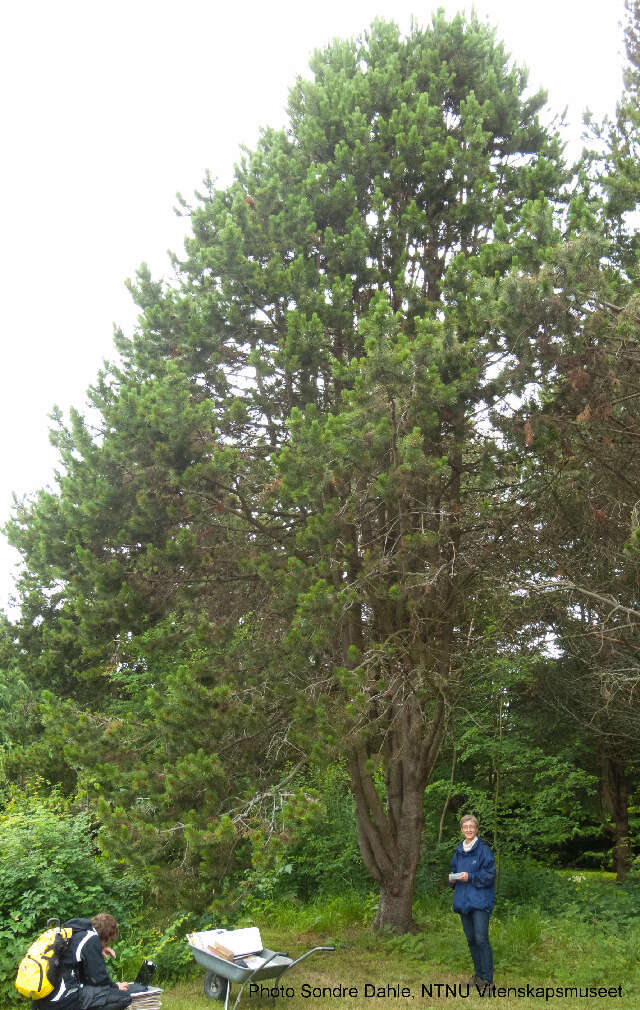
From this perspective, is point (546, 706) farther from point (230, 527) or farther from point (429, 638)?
point (230, 527)

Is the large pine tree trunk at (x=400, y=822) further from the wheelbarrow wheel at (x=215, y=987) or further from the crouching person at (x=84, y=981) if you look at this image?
the crouching person at (x=84, y=981)

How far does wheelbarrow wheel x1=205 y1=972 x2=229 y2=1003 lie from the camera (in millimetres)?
6223

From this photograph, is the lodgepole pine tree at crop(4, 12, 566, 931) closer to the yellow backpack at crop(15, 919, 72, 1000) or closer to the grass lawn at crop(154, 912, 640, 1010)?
the grass lawn at crop(154, 912, 640, 1010)

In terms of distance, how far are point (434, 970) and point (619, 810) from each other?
607cm

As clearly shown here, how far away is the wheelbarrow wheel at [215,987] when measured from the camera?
245 inches

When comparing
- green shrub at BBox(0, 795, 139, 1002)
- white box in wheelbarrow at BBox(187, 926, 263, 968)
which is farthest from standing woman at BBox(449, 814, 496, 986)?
green shrub at BBox(0, 795, 139, 1002)

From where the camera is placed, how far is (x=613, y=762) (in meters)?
11.8

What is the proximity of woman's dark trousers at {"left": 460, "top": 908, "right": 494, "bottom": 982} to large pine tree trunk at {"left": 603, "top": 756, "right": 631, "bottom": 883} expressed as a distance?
244 inches

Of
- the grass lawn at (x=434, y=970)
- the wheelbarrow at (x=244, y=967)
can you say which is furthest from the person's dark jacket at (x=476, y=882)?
the wheelbarrow at (x=244, y=967)

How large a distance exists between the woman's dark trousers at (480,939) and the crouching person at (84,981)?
291cm

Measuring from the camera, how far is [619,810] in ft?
38.9

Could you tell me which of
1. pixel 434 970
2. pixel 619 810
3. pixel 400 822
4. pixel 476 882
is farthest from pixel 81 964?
pixel 619 810

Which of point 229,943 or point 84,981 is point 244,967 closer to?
point 229,943

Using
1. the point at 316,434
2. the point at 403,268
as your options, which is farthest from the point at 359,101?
the point at 316,434
